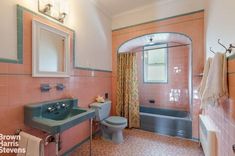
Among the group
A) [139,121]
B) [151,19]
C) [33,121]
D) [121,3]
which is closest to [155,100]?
[139,121]

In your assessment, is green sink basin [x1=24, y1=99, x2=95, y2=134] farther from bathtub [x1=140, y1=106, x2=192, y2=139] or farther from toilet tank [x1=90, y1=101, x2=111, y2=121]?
bathtub [x1=140, y1=106, x2=192, y2=139]

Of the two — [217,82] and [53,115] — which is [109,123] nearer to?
[53,115]

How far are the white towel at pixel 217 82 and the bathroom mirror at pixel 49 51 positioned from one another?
1811 millimetres

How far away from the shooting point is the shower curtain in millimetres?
3025

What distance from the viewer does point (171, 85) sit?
369 centimetres

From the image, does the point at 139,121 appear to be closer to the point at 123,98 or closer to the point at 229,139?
the point at 123,98

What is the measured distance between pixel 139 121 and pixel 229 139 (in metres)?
2.01

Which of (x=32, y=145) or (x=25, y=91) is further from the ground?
(x=25, y=91)

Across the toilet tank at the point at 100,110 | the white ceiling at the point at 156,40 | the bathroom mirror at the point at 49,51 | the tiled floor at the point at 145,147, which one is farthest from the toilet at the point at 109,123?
the white ceiling at the point at 156,40

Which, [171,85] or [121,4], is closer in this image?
[121,4]

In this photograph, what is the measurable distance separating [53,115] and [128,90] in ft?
5.71

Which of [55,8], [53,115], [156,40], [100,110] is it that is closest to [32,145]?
[53,115]

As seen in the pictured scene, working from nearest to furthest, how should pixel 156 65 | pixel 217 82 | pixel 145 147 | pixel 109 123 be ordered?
pixel 217 82 → pixel 145 147 → pixel 109 123 → pixel 156 65

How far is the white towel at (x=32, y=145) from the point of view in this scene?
1187 mm
